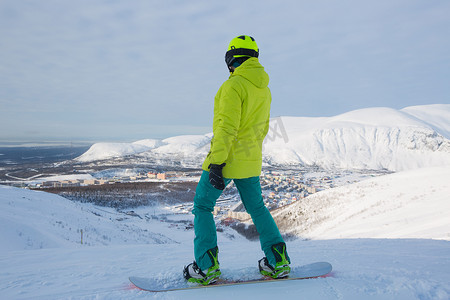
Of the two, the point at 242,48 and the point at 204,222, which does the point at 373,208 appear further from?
the point at 242,48

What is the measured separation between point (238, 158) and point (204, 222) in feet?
2.15

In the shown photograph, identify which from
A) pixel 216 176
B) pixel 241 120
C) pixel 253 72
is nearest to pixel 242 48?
pixel 253 72

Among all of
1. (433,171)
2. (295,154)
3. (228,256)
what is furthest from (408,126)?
(228,256)

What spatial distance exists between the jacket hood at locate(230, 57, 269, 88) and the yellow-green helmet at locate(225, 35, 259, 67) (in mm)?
63

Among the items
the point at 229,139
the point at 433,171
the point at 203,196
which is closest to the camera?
the point at 229,139

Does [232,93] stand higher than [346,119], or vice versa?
Answer: [346,119]

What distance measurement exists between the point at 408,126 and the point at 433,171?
136481 mm

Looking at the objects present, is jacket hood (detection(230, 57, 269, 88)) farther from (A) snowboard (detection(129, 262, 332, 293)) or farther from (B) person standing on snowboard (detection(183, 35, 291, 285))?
(A) snowboard (detection(129, 262, 332, 293))

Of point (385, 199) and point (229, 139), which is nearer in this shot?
point (229, 139)

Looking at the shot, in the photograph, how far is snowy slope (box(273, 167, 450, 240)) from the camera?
830 cm

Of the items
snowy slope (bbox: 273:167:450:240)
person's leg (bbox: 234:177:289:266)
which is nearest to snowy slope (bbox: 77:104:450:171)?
snowy slope (bbox: 273:167:450:240)

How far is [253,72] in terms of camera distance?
7.50ft

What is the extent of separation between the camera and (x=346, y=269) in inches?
99.0

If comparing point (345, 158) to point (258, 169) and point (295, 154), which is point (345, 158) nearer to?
point (295, 154)
